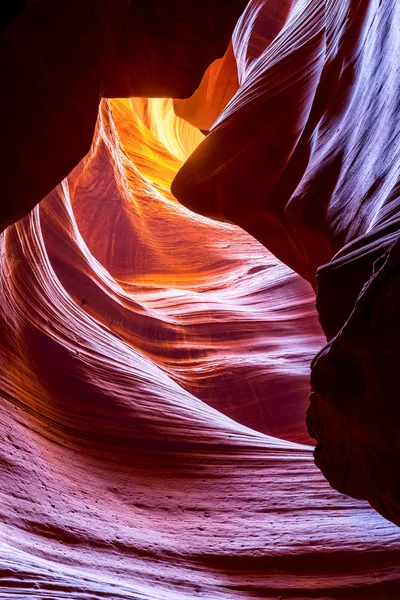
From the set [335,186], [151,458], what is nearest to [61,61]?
[335,186]

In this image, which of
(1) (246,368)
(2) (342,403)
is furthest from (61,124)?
(1) (246,368)

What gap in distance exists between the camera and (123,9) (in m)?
3.19

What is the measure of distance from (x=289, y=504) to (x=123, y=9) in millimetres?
3041

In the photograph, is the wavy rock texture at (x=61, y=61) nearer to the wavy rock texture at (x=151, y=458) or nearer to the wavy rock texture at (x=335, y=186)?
the wavy rock texture at (x=335, y=186)

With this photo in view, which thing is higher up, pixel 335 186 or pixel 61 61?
pixel 61 61

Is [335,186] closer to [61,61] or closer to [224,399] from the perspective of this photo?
[61,61]

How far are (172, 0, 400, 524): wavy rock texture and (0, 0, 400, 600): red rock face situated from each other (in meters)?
0.01

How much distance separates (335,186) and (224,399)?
12.1 feet

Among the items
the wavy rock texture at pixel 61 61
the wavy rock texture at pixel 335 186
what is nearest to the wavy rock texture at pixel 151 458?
the wavy rock texture at pixel 335 186

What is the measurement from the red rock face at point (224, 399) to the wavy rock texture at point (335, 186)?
12 millimetres

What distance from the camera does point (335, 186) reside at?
334cm

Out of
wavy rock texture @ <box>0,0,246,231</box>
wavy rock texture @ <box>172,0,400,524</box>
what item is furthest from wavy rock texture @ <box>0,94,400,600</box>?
wavy rock texture @ <box>0,0,246,231</box>

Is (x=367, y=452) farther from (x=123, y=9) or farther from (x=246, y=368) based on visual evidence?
(x=246, y=368)

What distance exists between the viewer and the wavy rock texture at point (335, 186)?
70.7 inches
